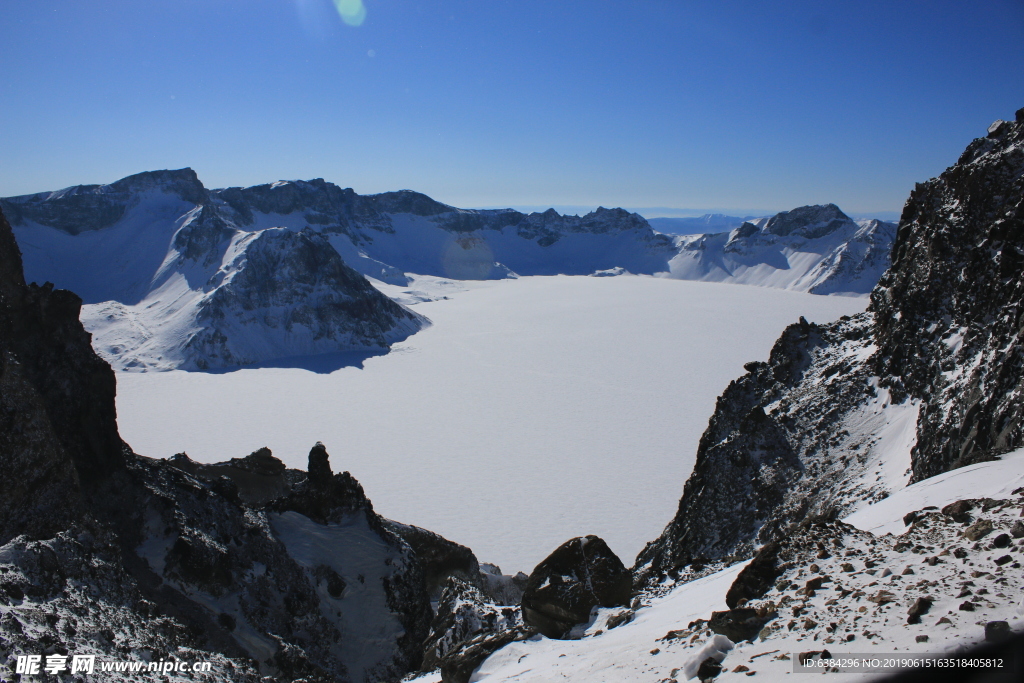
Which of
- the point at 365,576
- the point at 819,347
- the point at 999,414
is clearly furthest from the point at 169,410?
the point at 999,414

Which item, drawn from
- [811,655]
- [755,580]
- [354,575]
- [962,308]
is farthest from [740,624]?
[962,308]

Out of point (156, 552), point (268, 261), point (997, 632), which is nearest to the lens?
point (997, 632)

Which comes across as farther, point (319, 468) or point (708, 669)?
point (319, 468)

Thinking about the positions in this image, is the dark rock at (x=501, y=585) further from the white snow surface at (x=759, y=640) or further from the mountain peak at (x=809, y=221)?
the mountain peak at (x=809, y=221)

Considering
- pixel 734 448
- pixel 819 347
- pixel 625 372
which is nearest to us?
pixel 734 448

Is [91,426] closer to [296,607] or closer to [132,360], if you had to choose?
[296,607]

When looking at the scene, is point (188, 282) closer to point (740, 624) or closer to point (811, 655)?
point (740, 624)

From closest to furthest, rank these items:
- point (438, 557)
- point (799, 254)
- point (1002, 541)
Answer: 1. point (1002, 541)
2. point (438, 557)
3. point (799, 254)

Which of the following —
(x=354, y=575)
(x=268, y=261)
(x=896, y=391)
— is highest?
(x=268, y=261)
